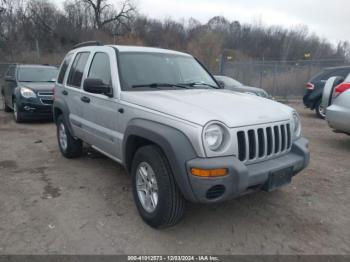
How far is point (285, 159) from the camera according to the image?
125 inches

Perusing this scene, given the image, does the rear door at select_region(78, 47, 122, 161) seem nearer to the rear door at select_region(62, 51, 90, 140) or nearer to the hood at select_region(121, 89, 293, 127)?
the rear door at select_region(62, 51, 90, 140)

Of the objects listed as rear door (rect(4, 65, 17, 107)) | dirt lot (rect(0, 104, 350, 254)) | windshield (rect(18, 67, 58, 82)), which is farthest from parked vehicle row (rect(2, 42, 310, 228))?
rear door (rect(4, 65, 17, 107))

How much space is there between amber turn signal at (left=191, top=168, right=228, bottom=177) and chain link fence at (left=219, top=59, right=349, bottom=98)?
49.1 ft

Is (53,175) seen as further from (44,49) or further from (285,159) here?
(44,49)

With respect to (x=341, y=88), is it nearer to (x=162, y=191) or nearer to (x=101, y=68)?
(x=101, y=68)

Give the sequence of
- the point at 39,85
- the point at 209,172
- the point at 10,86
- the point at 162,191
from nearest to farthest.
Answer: the point at 209,172 → the point at 162,191 → the point at 39,85 → the point at 10,86

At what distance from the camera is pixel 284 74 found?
16.5 meters

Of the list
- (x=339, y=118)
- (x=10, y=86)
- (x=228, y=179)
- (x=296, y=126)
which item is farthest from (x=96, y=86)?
(x=10, y=86)

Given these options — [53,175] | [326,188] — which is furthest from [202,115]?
[53,175]

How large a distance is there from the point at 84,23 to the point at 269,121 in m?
47.1

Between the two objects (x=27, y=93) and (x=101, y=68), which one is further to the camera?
(x=27, y=93)

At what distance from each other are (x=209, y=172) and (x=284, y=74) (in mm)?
15357

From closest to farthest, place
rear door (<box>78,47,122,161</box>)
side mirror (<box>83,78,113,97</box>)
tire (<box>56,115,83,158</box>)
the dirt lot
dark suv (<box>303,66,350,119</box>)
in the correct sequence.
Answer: the dirt lot → side mirror (<box>83,78,113,97</box>) → rear door (<box>78,47,122,161</box>) → tire (<box>56,115,83,158</box>) → dark suv (<box>303,66,350,119</box>)

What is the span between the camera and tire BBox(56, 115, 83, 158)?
5.31 m
